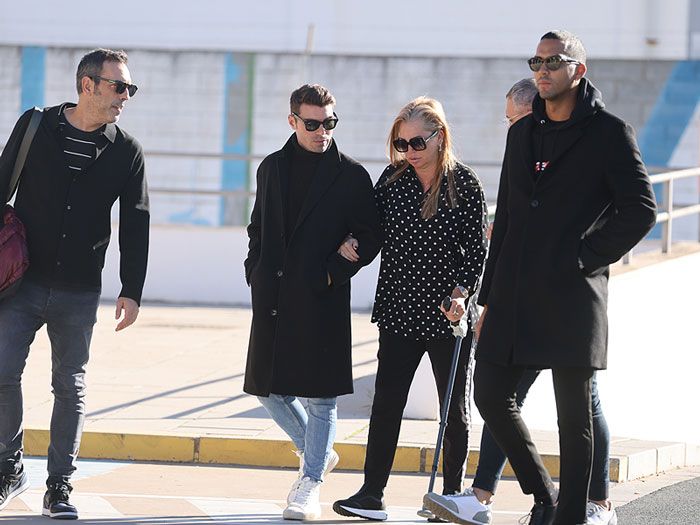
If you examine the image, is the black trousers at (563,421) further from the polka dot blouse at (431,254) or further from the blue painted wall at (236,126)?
the blue painted wall at (236,126)

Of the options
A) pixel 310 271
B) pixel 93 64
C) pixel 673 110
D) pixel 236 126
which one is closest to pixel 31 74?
pixel 236 126

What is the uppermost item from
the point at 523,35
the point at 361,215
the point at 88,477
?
the point at 523,35

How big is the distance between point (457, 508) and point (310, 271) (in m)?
1.15

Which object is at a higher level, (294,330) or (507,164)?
(507,164)

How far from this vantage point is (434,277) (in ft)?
20.4

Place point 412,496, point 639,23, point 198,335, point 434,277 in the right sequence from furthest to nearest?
point 639,23
point 198,335
point 412,496
point 434,277

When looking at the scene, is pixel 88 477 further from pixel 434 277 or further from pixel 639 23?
pixel 639 23

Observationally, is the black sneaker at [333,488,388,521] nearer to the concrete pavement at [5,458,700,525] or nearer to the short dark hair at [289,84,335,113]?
the concrete pavement at [5,458,700,525]

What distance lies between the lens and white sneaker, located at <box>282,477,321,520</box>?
6.26 metres

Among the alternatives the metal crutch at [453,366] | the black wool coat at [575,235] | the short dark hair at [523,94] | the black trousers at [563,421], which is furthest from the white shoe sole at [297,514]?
the short dark hair at [523,94]

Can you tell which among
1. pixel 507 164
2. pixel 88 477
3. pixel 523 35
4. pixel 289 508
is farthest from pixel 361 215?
pixel 523 35

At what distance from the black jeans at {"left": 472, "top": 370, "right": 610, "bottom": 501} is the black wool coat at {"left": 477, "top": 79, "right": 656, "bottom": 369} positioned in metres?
0.36

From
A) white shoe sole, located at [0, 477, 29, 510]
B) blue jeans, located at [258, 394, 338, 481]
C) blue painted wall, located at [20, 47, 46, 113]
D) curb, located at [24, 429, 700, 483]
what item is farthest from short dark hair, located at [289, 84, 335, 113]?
blue painted wall, located at [20, 47, 46, 113]

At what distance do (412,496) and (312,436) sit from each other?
94cm
